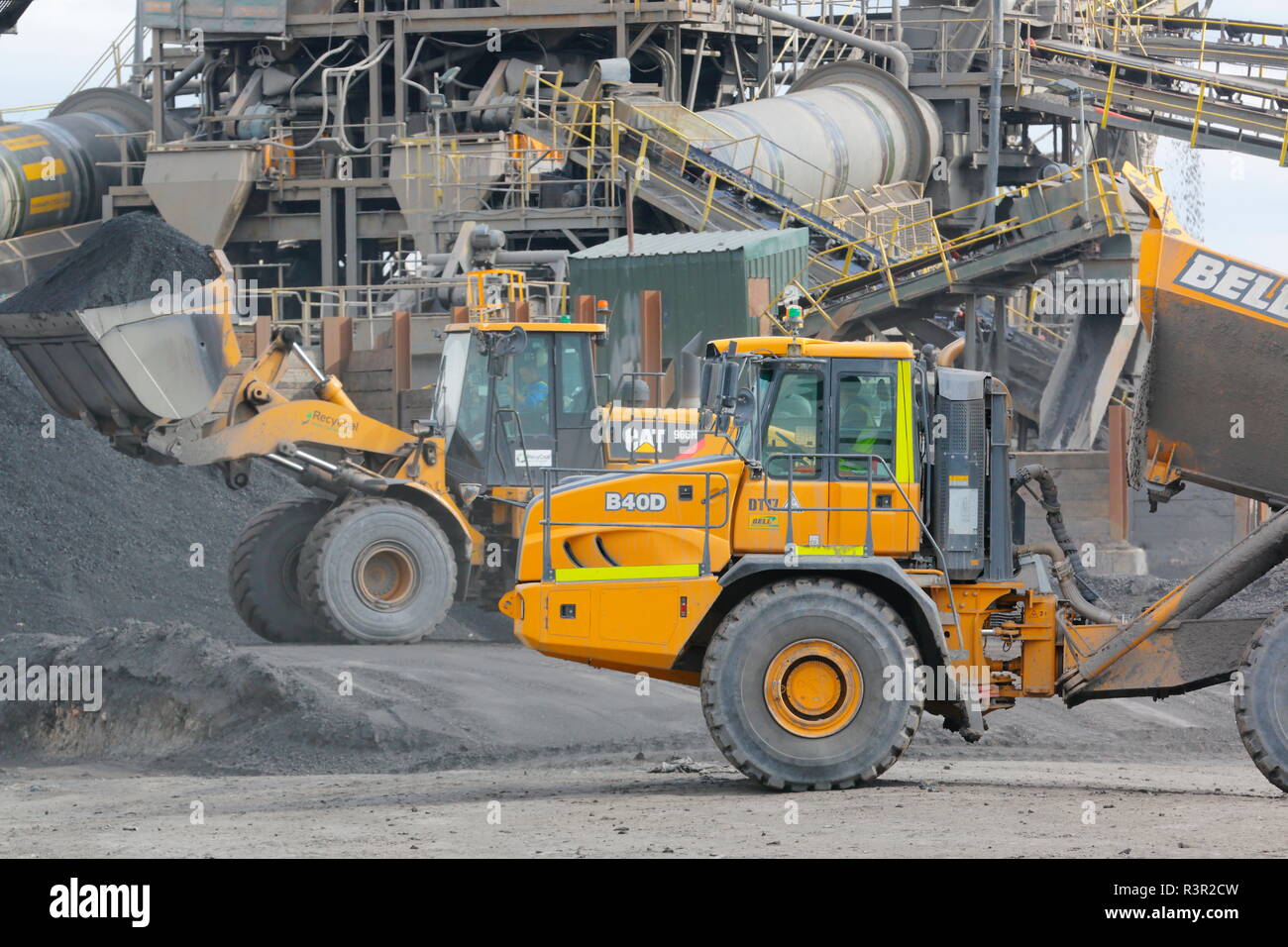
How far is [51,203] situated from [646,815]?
24.9m

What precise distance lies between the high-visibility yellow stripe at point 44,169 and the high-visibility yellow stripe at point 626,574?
23354 mm

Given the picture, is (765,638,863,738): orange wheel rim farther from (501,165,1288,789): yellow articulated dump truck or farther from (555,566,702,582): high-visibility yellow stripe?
(555,566,702,582): high-visibility yellow stripe

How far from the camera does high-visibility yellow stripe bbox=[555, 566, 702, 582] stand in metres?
11.2

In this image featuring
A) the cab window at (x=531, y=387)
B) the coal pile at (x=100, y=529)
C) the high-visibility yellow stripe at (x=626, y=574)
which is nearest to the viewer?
the high-visibility yellow stripe at (x=626, y=574)

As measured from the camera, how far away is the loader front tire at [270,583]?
59.7 ft

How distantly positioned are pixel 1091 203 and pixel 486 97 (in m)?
10.9

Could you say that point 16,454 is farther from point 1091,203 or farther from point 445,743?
point 1091,203

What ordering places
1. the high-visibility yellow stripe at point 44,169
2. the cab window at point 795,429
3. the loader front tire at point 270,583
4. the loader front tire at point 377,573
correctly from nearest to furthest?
1. the cab window at point 795,429
2. the loader front tire at point 377,573
3. the loader front tire at point 270,583
4. the high-visibility yellow stripe at point 44,169

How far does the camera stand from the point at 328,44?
33875 millimetres

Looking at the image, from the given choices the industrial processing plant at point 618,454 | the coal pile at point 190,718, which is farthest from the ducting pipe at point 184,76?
the coal pile at point 190,718

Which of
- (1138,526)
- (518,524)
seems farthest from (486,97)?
(518,524)

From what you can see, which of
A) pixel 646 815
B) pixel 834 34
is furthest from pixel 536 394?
pixel 834 34

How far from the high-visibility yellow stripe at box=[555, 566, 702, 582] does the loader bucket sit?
675cm

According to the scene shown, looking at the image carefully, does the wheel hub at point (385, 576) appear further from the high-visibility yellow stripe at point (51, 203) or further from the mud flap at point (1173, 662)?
the high-visibility yellow stripe at point (51, 203)
